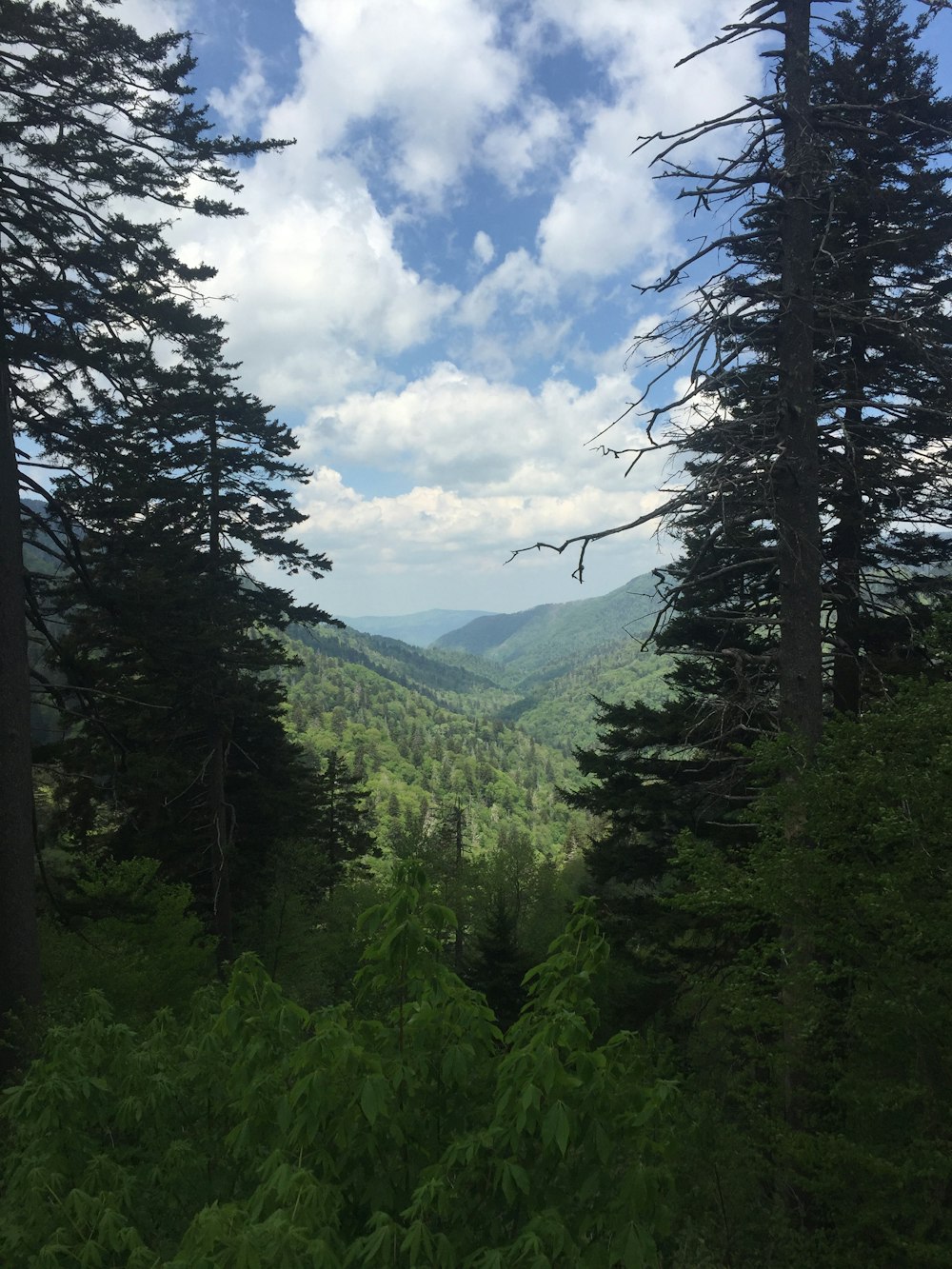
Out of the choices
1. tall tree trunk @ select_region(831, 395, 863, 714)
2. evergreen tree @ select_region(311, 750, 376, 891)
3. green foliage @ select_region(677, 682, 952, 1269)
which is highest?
tall tree trunk @ select_region(831, 395, 863, 714)

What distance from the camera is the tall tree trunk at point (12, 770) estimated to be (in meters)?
7.83

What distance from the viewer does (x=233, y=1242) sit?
2512mm

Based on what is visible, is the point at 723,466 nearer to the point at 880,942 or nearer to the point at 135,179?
the point at 880,942

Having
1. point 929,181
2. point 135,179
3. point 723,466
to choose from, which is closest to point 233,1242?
point 723,466

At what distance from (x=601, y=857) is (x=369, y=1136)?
1171cm

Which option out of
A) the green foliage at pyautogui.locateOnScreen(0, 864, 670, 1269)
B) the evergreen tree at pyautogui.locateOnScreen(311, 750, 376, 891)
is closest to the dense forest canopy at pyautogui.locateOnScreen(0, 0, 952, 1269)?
the green foliage at pyautogui.locateOnScreen(0, 864, 670, 1269)

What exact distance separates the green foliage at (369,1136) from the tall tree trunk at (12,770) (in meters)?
4.17

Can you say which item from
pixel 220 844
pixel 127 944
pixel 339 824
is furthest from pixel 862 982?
pixel 339 824

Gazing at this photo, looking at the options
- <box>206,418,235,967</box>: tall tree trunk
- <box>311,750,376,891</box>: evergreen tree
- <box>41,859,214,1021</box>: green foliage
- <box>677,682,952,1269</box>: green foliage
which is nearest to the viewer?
<box>677,682,952,1269</box>: green foliage

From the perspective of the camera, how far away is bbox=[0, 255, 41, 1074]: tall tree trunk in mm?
7828

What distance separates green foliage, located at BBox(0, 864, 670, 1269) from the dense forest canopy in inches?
0.9

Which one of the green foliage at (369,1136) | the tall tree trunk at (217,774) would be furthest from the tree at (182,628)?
the green foliage at (369,1136)

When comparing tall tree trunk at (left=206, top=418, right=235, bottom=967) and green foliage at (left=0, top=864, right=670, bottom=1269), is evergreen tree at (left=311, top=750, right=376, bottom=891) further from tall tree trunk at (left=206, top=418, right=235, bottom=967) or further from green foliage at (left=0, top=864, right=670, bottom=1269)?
green foliage at (left=0, top=864, right=670, bottom=1269)

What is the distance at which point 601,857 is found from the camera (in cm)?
1417
